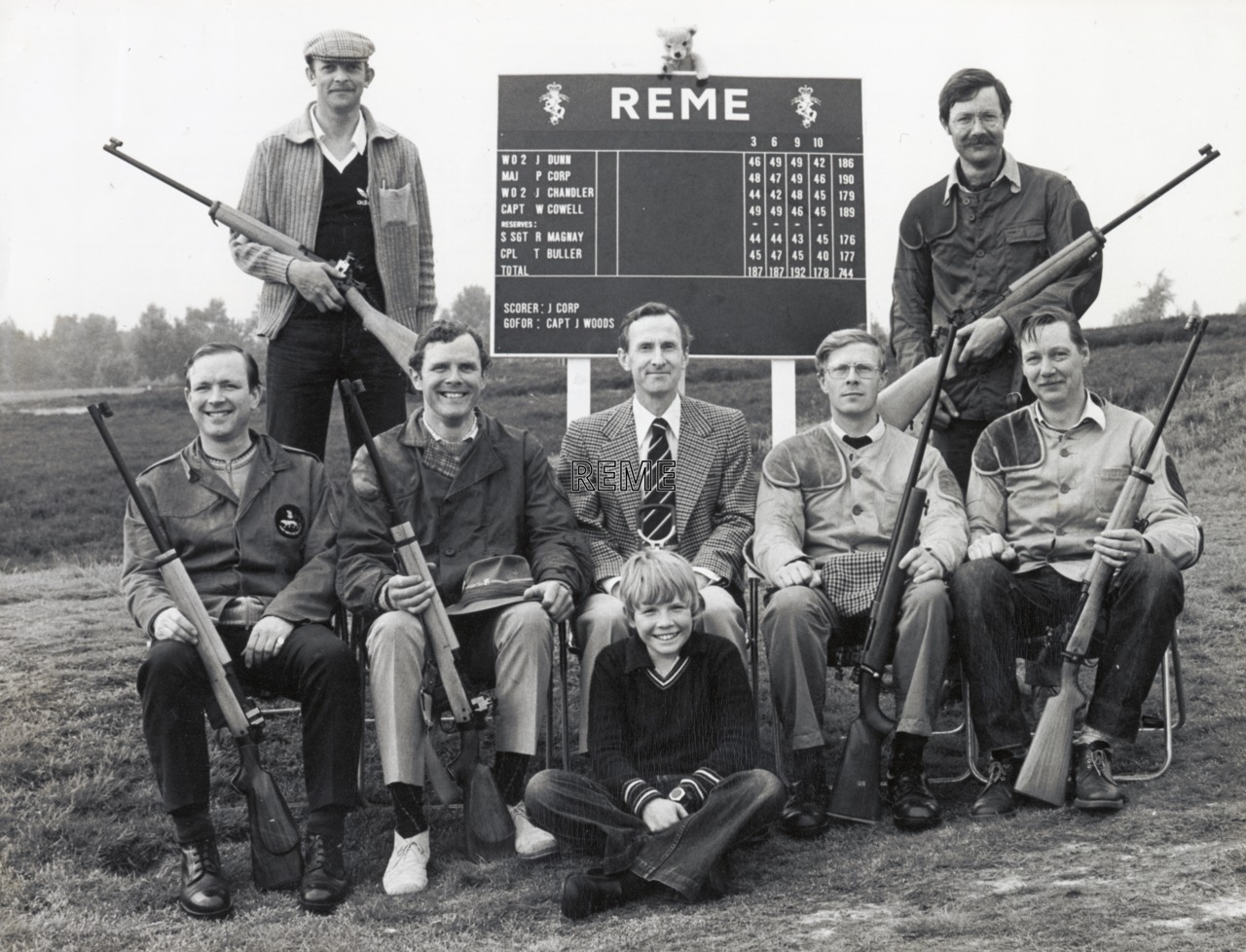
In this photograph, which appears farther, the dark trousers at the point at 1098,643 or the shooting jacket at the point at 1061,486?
the shooting jacket at the point at 1061,486

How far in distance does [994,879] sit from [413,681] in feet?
5.30

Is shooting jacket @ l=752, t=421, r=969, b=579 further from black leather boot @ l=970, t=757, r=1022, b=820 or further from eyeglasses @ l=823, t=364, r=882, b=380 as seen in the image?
black leather boot @ l=970, t=757, r=1022, b=820

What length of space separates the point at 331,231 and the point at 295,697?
195cm

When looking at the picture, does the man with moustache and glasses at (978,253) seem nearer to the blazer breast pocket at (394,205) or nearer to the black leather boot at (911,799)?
the black leather boot at (911,799)

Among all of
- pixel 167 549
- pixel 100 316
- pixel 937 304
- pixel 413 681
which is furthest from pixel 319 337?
pixel 100 316

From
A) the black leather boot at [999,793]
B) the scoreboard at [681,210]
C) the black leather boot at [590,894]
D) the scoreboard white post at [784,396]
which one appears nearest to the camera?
the black leather boot at [590,894]

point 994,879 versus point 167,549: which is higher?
point 167,549

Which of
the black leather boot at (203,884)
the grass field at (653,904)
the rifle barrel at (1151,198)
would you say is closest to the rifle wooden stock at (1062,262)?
the rifle barrel at (1151,198)

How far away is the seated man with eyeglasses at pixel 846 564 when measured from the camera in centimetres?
357

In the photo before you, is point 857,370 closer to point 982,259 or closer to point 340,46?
point 982,259

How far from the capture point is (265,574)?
12.2 ft

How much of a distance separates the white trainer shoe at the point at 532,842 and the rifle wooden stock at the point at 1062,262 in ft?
7.96

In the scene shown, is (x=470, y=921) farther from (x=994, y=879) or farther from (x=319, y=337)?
(x=319, y=337)

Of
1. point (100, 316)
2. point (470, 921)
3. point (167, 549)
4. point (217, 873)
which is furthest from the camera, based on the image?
point (100, 316)
